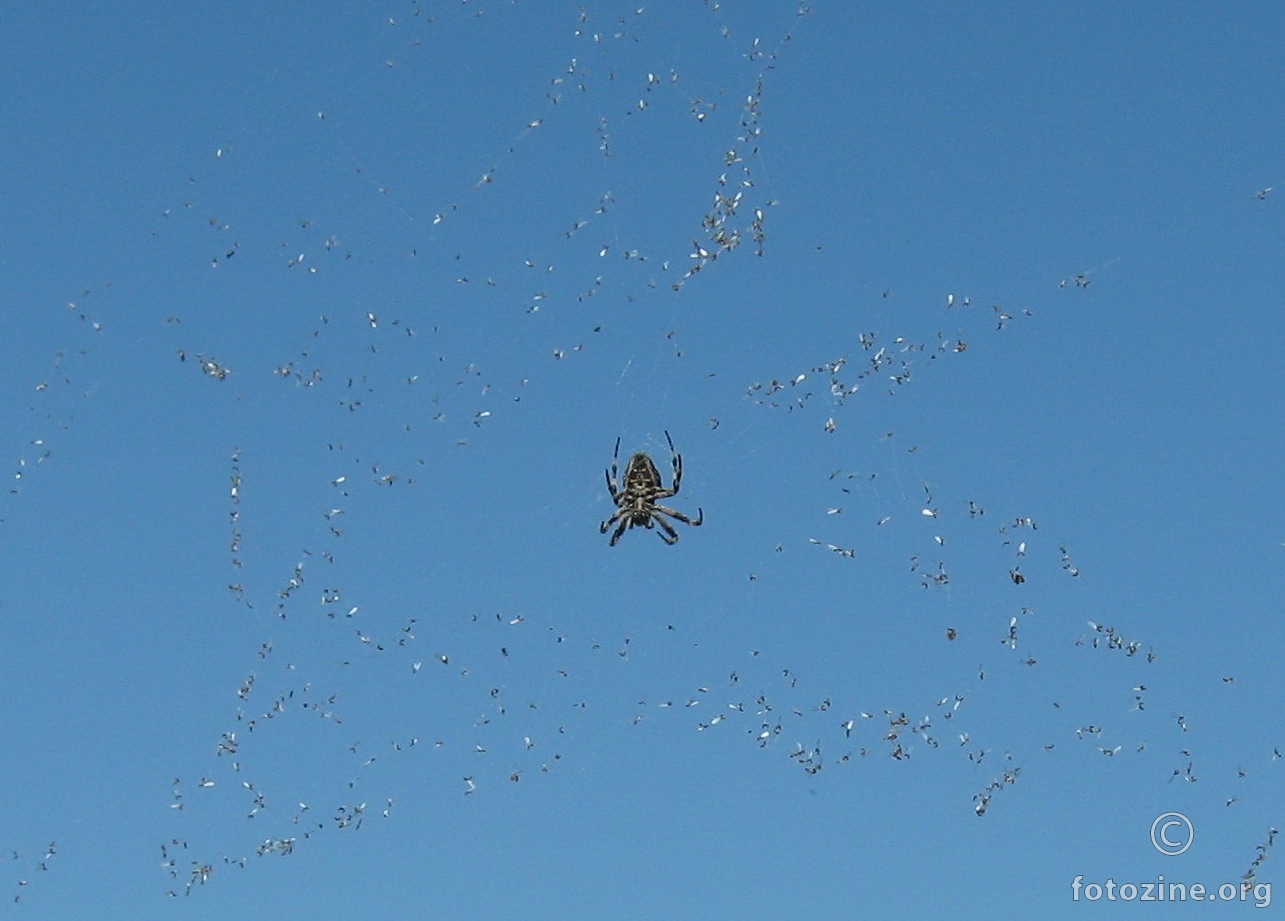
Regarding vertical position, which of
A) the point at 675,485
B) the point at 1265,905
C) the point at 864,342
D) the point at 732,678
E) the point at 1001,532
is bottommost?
the point at 1265,905

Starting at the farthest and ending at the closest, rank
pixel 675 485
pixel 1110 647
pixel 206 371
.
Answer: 1. pixel 675 485
2. pixel 206 371
3. pixel 1110 647

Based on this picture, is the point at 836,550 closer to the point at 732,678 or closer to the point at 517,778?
the point at 732,678

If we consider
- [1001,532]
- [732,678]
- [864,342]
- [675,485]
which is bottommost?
[732,678]

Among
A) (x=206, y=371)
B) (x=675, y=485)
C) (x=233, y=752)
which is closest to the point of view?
(x=233, y=752)

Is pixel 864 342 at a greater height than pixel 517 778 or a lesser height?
greater

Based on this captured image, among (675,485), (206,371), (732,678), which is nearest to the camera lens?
(732,678)

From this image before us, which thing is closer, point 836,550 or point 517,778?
point 517,778

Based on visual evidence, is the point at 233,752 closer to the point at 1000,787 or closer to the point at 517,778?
the point at 517,778

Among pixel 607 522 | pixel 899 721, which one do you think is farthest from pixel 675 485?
pixel 899 721

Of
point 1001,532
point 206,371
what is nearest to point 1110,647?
point 1001,532
